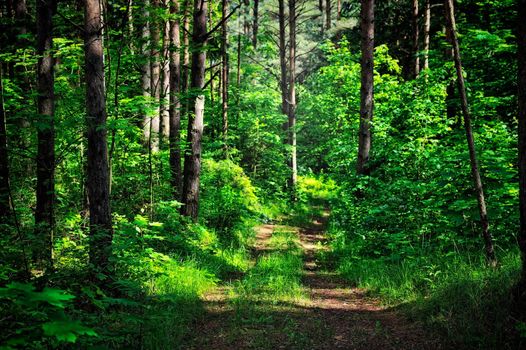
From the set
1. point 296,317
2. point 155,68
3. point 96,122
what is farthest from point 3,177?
point 155,68

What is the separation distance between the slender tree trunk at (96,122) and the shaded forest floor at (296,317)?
6.65 feet

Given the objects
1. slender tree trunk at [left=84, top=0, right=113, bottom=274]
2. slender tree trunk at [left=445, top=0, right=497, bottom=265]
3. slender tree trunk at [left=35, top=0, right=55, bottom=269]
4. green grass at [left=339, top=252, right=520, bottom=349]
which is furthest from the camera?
slender tree trunk at [left=35, top=0, right=55, bottom=269]

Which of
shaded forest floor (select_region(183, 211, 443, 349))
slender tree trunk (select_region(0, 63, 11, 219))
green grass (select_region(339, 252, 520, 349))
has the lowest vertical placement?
shaded forest floor (select_region(183, 211, 443, 349))

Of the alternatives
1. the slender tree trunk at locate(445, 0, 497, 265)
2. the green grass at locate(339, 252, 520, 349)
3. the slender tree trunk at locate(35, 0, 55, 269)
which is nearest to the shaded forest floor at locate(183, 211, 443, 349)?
the green grass at locate(339, 252, 520, 349)

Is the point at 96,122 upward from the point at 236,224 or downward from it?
upward

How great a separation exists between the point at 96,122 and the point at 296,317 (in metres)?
3.97

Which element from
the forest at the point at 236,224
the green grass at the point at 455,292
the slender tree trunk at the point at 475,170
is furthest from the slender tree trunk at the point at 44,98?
the slender tree trunk at the point at 475,170

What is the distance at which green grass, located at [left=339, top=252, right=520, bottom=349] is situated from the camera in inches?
155

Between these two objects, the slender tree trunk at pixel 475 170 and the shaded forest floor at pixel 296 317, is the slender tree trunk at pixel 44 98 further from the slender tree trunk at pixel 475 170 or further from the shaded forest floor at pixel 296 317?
the slender tree trunk at pixel 475 170

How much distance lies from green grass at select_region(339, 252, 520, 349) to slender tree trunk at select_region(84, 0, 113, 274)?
173 inches

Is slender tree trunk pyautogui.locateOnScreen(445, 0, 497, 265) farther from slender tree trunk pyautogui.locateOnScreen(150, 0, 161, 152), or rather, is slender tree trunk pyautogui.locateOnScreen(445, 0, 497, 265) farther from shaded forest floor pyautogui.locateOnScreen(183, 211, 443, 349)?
slender tree trunk pyautogui.locateOnScreen(150, 0, 161, 152)

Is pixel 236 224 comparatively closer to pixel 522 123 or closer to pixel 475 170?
pixel 475 170

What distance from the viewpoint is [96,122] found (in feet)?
17.0

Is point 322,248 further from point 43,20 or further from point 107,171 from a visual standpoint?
point 43,20
